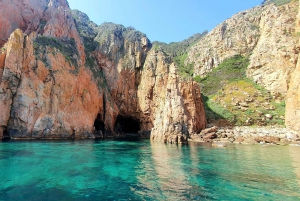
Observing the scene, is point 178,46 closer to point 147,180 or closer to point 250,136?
point 250,136

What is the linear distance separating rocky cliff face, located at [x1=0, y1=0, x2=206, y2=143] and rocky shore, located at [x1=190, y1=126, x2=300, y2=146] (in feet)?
11.6

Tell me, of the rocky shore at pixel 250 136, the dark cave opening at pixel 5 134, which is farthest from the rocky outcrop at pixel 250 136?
the dark cave opening at pixel 5 134

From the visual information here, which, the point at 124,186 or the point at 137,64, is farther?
the point at 137,64

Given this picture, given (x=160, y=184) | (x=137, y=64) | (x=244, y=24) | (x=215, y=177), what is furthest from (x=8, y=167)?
(x=244, y=24)

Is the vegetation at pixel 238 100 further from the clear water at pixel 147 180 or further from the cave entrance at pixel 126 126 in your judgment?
the clear water at pixel 147 180

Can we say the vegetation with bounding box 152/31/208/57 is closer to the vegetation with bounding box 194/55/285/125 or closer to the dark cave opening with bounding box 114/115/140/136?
the vegetation with bounding box 194/55/285/125

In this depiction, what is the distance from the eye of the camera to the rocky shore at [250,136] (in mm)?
30467

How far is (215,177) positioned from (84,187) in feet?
23.9

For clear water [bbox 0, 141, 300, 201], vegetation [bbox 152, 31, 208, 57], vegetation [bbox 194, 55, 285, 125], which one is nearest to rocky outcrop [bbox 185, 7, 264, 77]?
vegetation [bbox 194, 55, 285, 125]

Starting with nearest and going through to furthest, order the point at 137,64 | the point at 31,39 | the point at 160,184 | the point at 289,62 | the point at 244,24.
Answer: the point at 160,184, the point at 31,39, the point at 289,62, the point at 137,64, the point at 244,24

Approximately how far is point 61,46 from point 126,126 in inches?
1140

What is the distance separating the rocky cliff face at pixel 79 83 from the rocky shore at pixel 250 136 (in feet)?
11.6

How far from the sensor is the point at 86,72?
48562mm

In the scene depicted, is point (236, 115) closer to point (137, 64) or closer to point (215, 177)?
point (137, 64)
